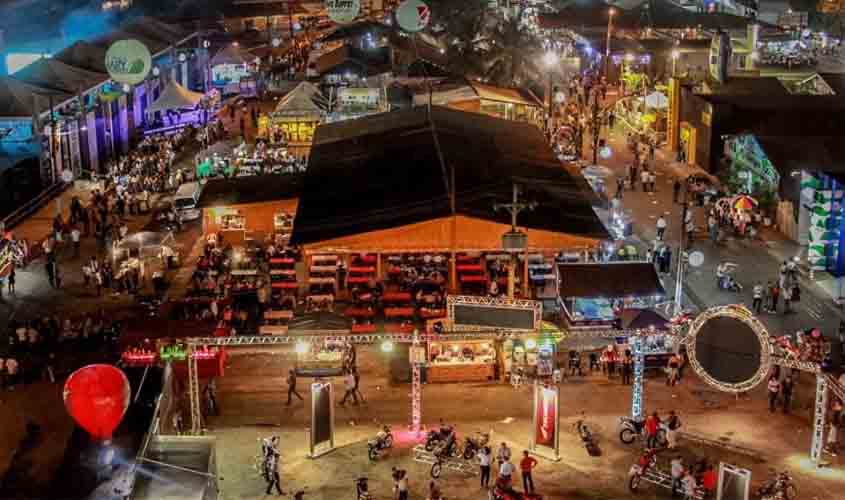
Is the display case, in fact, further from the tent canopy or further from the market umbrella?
the tent canopy

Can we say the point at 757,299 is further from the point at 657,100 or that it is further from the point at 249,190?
the point at 657,100

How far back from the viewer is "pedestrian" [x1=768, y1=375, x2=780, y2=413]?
84.6ft

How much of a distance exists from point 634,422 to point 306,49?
59767 millimetres

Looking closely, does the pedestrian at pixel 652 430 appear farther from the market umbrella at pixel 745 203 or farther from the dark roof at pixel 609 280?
the market umbrella at pixel 745 203

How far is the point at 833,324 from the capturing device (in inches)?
1240

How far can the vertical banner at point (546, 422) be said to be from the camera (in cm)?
2311

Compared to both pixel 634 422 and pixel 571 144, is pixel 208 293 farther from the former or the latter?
pixel 571 144

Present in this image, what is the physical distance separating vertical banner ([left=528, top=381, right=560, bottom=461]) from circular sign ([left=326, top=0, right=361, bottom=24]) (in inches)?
1319

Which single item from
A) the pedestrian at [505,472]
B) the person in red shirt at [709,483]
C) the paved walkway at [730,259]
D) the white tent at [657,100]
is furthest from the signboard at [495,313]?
the white tent at [657,100]

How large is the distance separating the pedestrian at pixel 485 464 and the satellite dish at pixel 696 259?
1588 centimetres

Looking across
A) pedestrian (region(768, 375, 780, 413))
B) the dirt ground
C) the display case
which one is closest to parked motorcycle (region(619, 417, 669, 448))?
the dirt ground

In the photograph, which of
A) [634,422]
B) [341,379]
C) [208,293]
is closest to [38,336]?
[208,293]

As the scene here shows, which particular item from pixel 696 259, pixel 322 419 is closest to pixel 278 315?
pixel 322 419

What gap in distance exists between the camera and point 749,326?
22125 mm
